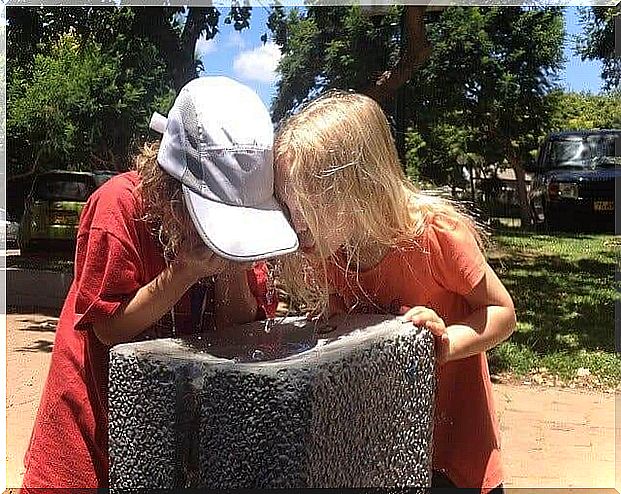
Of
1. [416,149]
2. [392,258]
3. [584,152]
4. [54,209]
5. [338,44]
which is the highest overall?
[338,44]

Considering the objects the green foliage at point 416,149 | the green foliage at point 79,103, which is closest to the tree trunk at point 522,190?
the green foliage at point 416,149

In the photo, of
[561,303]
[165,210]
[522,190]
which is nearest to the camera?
[165,210]

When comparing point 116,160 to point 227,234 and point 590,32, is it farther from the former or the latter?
point 227,234

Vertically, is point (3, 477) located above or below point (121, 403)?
below

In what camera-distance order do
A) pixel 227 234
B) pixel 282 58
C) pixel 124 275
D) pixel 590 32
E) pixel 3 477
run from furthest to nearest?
pixel 590 32 → pixel 282 58 → pixel 3 477 → pixel 124 275 → pixel 227 234

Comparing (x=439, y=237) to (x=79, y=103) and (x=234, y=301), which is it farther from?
(x=79, y=103)

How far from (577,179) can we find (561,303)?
255 centimetres

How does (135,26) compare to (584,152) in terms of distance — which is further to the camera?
(584,152)

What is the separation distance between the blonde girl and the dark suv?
25.9 feet

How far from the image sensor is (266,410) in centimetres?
101

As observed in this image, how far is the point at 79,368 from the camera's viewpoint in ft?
4.12

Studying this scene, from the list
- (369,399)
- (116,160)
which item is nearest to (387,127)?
(369,399)

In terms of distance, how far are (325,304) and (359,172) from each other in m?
0.24

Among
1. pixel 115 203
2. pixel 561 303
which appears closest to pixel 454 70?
pixel 561 303
